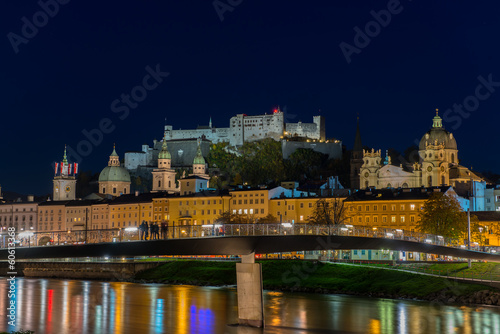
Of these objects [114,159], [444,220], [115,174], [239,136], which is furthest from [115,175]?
[444,220]

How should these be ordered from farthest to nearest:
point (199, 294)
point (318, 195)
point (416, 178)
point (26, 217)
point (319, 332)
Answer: point (26, 217), point (416, 178), point (318, 195), point (199, 294), point (319, 332)

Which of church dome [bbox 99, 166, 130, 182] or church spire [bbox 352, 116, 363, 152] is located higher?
church spire [bbox 352, 116, 363, 152]

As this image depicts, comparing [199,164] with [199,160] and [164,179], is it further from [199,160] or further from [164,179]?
[164,179]

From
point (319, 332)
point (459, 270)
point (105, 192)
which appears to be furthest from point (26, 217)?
point (319, 332)

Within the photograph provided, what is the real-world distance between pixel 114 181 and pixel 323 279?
101 metres

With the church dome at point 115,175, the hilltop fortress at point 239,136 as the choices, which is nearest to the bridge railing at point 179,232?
the church dome at point 115,175

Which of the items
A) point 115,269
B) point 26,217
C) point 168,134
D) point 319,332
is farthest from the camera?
point 168,134

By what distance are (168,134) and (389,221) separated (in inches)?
3397

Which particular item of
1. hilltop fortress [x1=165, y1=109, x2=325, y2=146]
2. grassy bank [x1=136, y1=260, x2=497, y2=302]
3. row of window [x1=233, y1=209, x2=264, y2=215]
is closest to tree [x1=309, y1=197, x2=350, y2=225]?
row of window [x1=233, y1=209, x2=264, y2=215]

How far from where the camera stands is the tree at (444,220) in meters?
71.2

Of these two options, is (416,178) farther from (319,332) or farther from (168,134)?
(319,332)

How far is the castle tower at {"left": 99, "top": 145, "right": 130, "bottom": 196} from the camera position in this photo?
152250 mm

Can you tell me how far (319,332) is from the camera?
35719mm

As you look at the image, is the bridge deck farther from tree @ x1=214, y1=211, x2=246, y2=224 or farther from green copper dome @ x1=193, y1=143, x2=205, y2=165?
green copper dome @ x1=193, y1=143, x2=205, y2=165
